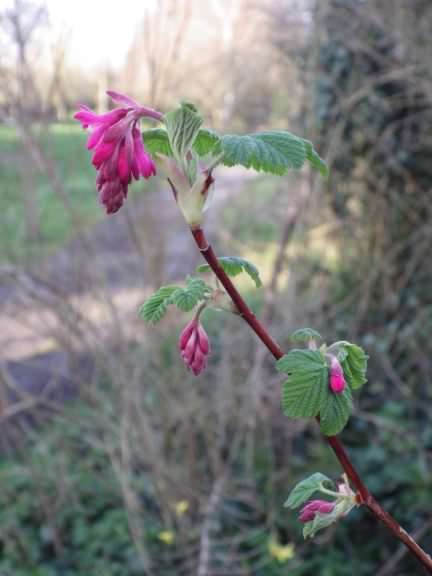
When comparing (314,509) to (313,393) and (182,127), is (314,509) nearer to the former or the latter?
(313,393)

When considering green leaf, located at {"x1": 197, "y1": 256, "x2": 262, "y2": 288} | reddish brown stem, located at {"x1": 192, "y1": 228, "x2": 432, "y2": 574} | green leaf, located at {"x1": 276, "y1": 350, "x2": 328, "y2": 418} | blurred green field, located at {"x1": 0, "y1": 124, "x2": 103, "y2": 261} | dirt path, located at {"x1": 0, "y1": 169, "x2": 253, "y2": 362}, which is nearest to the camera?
reddish brown stem, located at {"x1": 192, "y1": 228, "x2": 432, "y2": 574}

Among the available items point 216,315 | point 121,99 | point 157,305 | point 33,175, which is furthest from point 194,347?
point 216,315

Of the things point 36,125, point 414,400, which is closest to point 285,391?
point 36,125

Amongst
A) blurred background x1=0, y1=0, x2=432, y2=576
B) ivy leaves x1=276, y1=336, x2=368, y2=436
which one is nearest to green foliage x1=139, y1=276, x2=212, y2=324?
ivy leaves x1=276, y1=336, x2=368, y2=436

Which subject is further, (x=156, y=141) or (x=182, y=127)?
(x=156, y=141)

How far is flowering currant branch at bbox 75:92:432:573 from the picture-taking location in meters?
0.63

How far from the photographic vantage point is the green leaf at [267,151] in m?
0.66

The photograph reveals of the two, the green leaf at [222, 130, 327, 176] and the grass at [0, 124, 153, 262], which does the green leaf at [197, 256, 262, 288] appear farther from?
the grass at [0, 124, 153, 262]

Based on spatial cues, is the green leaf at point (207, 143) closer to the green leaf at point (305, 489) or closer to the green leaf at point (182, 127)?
the green leaf at point (182, 127)

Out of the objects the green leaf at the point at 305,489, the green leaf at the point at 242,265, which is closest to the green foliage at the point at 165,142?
the green leaf at the point at 242,265

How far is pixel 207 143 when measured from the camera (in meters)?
0.74

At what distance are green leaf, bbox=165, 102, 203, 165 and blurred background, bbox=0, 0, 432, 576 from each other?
2.14 meters

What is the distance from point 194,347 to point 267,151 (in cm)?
24

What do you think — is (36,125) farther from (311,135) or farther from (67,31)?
(311,135)
